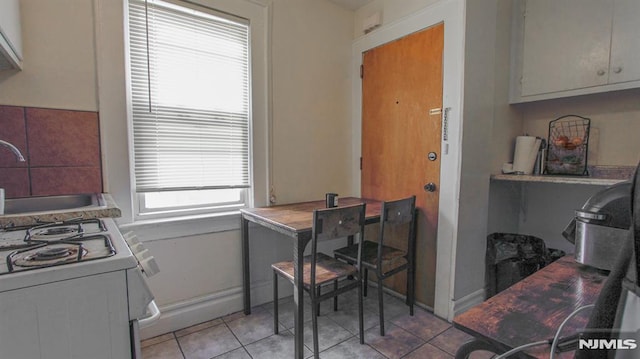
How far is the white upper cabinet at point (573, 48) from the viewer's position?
6.34ft

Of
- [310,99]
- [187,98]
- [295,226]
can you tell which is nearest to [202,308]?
[295,226]

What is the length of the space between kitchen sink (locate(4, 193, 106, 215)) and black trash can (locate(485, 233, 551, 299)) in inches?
102

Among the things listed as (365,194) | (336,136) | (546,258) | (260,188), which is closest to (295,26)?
(336,136)

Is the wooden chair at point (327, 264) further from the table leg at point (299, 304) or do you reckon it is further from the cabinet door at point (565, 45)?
the cabinet door at point (565, 45)

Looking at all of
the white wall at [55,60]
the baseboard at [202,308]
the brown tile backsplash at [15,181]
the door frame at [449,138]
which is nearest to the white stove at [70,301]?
the brown tile backsplash at [15,181]

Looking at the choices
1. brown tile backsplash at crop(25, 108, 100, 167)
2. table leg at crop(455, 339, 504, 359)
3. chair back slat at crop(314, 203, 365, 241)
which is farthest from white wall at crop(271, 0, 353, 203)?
table leg at crop(455, 339, 504, 359)

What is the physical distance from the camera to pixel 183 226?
2.06 meters

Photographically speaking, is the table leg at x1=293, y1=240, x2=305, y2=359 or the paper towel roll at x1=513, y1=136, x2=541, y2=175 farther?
the paper towel roll at x1=513, y1=136, x2=541, y2=175

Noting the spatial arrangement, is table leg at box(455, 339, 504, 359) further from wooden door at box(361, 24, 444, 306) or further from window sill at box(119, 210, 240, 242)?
window sill at box(119, 210, 240, 242)

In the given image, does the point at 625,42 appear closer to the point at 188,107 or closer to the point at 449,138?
the point at 449,138

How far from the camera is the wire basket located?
7.54 feet

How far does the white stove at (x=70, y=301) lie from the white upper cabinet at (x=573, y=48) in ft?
9.22

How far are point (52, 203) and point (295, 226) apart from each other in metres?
1.29

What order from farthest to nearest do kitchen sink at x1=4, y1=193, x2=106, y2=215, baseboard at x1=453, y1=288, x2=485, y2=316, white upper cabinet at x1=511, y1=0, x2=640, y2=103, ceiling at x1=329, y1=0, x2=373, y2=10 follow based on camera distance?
ceiling at x1=329, y1=0, x2=373, y2=10
baseboard at x1=453, y1=288, x2=485, y2=316
white upper cabinet at x1=511, y1=0, x2=640, y2=103
kitchen sink at x1=4, y1=193, x2=106, y2=215
